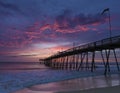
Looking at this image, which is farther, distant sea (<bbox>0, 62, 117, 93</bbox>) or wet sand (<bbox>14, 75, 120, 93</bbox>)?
distant sea (<bbox>0, 62, 117, 93</bbox>)

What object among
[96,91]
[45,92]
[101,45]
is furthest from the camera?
[101,45]

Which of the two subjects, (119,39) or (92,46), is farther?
(92,46)

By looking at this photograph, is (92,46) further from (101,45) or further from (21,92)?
(21,92)

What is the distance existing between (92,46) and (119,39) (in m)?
7.23

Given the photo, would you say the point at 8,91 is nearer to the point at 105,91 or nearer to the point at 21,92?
the point at 21,92

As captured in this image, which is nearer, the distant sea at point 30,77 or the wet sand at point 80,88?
the wet sand at point 80,88

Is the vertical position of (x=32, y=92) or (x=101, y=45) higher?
(x=101, y=45)

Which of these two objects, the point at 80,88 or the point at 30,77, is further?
the point at 30,77

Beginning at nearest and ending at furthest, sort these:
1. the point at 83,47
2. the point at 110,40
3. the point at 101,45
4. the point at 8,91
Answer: the point at 8,91
the point at 110,40
the point at 101,45
the point at 83,47

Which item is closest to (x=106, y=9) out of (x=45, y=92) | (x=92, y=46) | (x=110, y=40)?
(x=92, y=46)

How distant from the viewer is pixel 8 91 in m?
16.1

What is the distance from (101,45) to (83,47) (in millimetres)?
6502

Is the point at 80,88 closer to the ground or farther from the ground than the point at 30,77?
closer to the ground

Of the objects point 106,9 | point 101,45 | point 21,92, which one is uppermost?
point 106,9
